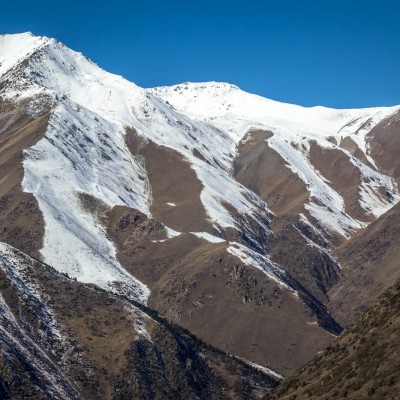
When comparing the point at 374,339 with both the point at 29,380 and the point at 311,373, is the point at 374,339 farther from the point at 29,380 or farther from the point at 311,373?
the point at 29,380

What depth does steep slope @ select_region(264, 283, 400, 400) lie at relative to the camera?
88.1 meters

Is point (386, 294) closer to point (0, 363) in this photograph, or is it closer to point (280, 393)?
point (280, 393)

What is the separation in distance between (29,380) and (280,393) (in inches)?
3677

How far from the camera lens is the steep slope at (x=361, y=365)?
88.1m

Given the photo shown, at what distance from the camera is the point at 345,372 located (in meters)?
97.9

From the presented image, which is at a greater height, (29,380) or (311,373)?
(311,373)

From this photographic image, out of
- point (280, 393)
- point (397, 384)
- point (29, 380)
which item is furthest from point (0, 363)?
point (397, 384)

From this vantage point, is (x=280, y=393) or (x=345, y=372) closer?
(x=345, y=372)

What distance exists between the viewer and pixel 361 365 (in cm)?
9644

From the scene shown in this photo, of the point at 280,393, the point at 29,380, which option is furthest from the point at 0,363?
→ the point at 280,393

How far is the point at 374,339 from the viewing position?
101m

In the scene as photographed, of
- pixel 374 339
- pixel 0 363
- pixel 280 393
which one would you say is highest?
pixel 374 339

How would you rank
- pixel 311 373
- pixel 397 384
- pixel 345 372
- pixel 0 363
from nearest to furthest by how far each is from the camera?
1. pixel 397 384
2. pixel 345 372
3. pixel 311 373
4. pixel 0 363

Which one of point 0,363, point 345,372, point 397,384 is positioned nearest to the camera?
point 397,384
